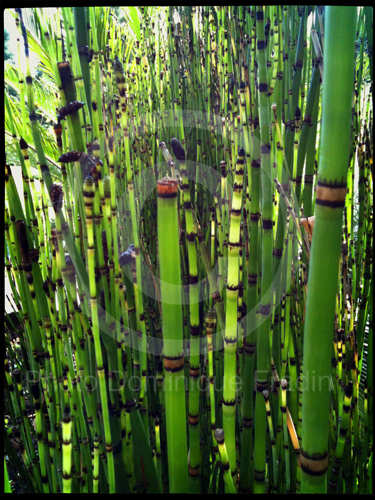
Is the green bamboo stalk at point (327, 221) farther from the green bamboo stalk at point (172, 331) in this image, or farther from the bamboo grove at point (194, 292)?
the green bamboo stalk at point (172, 331)

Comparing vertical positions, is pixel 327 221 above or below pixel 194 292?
above

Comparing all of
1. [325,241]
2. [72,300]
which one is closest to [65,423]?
[72,300]

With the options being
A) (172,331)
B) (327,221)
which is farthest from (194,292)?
(327,221)

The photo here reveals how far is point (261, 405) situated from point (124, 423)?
9.7 inches

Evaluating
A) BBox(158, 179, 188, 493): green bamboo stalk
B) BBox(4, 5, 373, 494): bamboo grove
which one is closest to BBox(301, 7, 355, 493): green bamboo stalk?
BBox(4, 5, 373, 494): bamboo grove

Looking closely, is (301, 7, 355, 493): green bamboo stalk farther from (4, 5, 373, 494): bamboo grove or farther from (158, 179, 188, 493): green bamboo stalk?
(158, 179, 188, 493): green bamboo stalk

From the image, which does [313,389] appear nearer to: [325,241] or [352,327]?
→ [325,241]

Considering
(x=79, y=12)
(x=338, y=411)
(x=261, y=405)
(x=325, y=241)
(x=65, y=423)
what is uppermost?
(x=79, y=12)

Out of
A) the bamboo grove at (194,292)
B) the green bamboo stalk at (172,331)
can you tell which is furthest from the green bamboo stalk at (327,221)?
the green bamboo stalk at (172,331)

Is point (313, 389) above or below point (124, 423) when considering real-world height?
above

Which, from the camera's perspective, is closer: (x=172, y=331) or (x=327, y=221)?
(x=327, y=221)

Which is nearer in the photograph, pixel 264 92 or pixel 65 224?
pixel 65 224

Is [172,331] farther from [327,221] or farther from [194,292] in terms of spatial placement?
[327,221]

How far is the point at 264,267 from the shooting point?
66 centimetres
